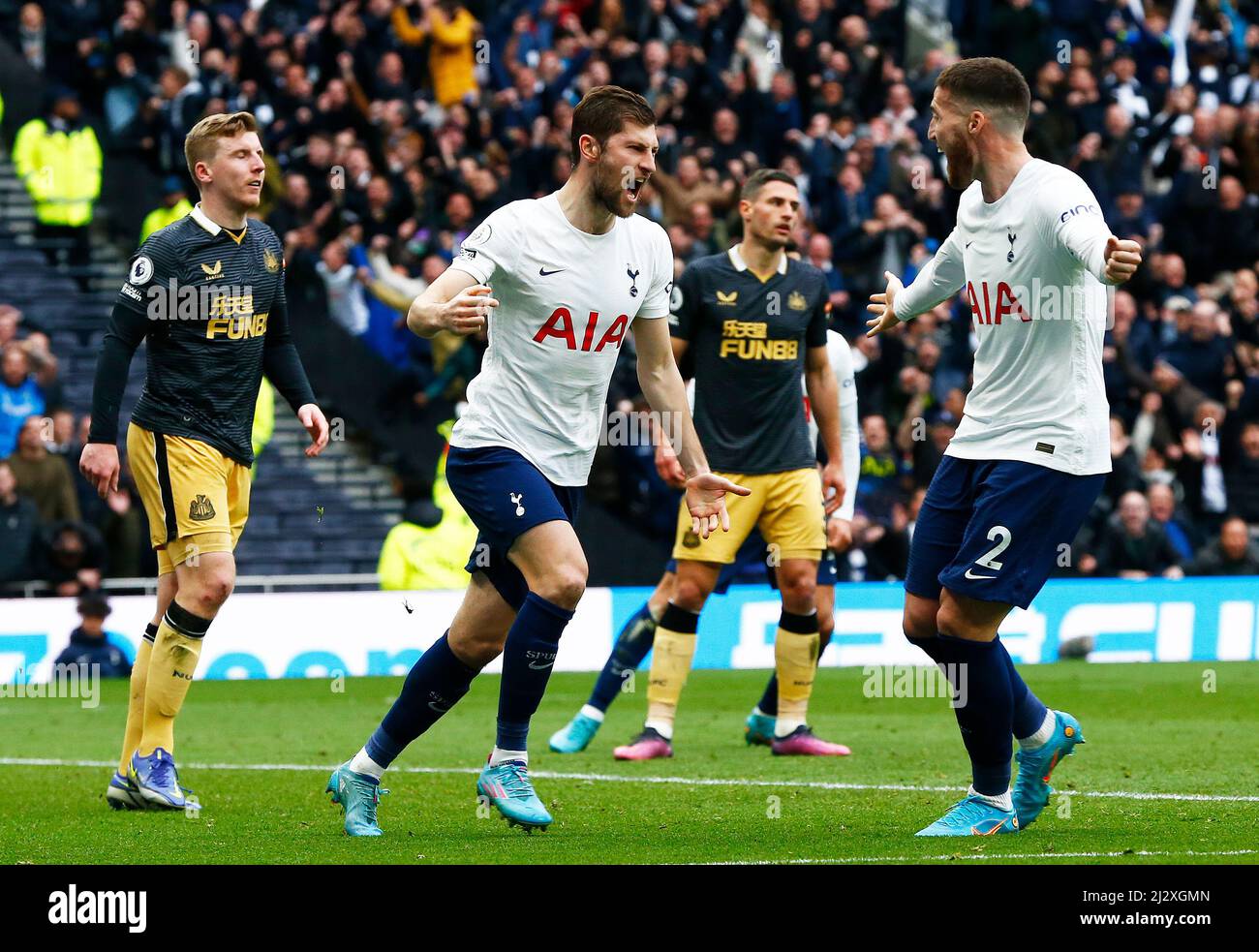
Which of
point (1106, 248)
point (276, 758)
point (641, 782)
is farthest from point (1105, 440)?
point (276, 758)

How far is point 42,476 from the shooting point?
51.5 ft

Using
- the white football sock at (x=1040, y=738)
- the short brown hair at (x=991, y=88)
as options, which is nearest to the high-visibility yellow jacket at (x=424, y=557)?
the white football sock at (x=1040, y=738)

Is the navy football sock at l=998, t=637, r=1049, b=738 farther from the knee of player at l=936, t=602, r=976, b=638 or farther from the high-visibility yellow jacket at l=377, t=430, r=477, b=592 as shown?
the high-visibility yellow jacket at l=377, t=430, r=477, b=592

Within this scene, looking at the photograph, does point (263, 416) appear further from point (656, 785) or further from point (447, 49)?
point (656, 785)

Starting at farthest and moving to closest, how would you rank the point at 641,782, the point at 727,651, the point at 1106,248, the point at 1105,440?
the point at 727,651 < the point at 641,782 < the point at 1105,440 < the point at 1106,248

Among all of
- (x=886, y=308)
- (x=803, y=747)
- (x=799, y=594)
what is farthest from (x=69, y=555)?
(x=886, y=308)

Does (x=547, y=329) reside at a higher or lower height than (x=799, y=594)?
higher

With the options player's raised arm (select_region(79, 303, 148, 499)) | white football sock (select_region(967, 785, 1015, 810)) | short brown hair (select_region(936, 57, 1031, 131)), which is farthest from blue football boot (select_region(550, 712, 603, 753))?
short brown hair (select_region(936, 57, 1031, 131))

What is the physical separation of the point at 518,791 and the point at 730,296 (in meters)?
4.07

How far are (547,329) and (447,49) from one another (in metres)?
13.8

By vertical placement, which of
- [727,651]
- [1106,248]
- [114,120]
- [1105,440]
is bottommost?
[727,651]

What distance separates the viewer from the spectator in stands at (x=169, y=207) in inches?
691
